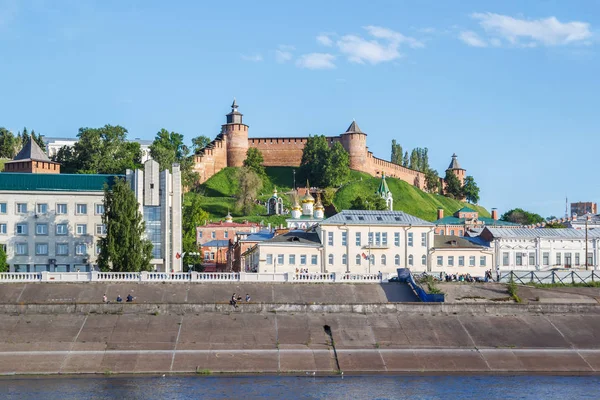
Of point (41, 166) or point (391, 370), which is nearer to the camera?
point (391, 370)

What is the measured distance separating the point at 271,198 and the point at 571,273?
90.0 metres

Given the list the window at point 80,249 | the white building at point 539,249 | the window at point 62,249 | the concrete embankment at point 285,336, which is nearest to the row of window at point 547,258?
the white building at point 539,249

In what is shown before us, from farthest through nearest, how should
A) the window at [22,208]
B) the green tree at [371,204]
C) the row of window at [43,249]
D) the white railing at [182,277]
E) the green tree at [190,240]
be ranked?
the green tree at [371,204] < the green tree at [190,240] < the window at [22,208] < the row of window at [43,249] < the white railing at [182,277]

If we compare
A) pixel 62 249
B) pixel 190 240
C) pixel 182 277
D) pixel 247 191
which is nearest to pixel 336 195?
pixel 247 191

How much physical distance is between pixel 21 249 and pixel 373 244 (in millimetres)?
30755

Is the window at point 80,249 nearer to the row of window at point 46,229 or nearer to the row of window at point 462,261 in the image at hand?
the row of window at point 46,229

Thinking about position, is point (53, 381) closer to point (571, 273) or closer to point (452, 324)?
point (452, 324)

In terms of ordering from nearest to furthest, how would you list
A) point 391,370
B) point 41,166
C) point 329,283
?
point 391,370 < point 329,283 < point 41,166

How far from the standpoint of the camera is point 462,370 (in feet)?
214

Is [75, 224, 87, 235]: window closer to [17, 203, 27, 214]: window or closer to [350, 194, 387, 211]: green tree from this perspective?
[17, 203, 27, 214]: window

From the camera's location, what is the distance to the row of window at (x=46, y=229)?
9194cm

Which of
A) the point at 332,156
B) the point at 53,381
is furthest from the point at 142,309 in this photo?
the point at 332,156

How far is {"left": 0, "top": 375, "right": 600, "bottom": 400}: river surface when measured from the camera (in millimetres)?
56875

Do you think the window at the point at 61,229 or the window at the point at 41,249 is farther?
the window at the point at 61,229
